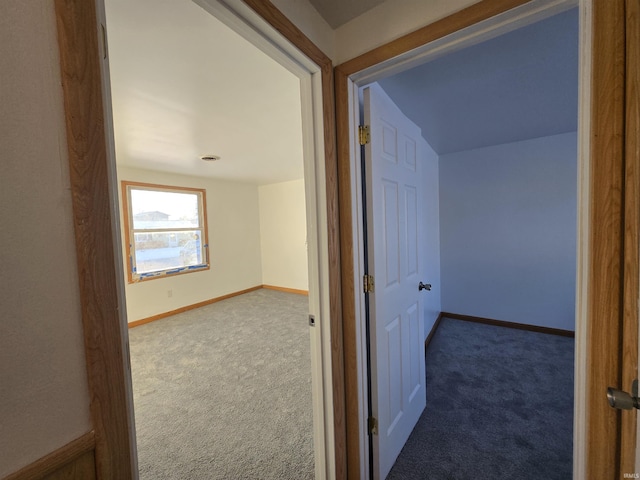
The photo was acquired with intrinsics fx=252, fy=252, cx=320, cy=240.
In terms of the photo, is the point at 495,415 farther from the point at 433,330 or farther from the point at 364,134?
the point at 364,134

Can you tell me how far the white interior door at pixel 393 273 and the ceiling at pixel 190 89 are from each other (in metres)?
0.76

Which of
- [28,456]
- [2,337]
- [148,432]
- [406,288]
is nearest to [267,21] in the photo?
[2,337]

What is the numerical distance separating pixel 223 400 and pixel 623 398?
225 centimetres

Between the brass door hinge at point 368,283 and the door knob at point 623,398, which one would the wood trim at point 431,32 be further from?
the door knob at point 623,398

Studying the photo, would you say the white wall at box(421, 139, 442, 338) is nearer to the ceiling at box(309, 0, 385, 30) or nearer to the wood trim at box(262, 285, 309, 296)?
the ceiling at box(309, 0, 385, 30)

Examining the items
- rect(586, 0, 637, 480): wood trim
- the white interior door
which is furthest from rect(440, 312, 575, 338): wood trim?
rect(586, 0, 637, 480): wood trim

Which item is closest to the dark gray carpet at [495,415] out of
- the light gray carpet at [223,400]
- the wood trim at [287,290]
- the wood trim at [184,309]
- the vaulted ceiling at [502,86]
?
the light gray carpet at [223,400]

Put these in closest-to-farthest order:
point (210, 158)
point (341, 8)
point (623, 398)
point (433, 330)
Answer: point (623, 398), point (341, 8), point (433, 330), point (210, 158)

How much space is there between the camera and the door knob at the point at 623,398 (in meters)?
0.60

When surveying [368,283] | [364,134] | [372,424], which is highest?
[364,134]

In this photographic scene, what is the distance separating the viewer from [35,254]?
0.45 metres

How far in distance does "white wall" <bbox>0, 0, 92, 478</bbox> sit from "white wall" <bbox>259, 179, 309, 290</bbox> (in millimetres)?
4411

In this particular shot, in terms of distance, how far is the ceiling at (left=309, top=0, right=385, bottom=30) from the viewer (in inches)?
41.1

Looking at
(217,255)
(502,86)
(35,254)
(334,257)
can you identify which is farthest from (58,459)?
(217,255)
